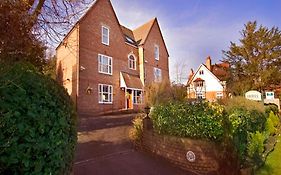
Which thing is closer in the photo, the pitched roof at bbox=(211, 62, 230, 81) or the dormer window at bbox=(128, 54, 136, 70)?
the dormer window at bbox=(128, 54, 136, 70)

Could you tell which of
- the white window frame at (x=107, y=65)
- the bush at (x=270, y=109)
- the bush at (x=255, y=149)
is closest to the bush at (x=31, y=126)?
the bush at (x=255, y=149)

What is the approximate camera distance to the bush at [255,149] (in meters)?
8.03

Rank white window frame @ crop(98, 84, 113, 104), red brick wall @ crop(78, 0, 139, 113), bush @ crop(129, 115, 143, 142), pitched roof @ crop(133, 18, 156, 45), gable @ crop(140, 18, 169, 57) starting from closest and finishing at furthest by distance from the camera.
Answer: bush @ crop(129, 115, 143, 142), red brick wall @ crop(78, 0, 139, 113), white window frame @ crop(98, 84, 113, 104), pitched roof @ crop(133, 18, 156, 45), gable @ crop(140, 18, 169, 57)

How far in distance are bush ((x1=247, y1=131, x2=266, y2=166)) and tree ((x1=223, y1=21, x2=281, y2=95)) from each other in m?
29.2

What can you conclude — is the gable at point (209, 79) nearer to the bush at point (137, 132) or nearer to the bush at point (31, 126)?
the bush at point (137, 132)

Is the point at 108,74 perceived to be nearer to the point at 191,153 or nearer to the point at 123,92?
the point at 123,92

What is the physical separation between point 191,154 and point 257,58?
3682 centimetres

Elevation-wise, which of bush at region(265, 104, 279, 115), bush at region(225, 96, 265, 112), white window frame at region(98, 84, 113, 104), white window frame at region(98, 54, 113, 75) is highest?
white window frame at region(98, 54, 113, 75)

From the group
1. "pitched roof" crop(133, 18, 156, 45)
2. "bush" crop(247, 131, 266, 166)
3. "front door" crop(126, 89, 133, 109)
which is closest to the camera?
"bush" crop(247, 131, 266, 166)

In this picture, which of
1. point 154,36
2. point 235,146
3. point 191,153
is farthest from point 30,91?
point 154,36

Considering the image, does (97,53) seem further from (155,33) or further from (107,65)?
(155,33)

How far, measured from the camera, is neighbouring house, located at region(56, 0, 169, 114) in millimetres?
20938

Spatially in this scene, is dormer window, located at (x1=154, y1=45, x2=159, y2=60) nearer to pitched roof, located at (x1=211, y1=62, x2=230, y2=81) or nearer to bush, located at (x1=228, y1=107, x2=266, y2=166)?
pitched roof, located at (x1=211, y1=62, x2=230, y2=81)

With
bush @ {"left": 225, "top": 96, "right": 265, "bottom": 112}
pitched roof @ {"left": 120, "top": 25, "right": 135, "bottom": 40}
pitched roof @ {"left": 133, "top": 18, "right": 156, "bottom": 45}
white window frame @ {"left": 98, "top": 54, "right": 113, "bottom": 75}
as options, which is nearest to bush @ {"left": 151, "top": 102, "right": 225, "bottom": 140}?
bush @ {"left": 225, "top": 96, "right": 265, "bottom": 112}
